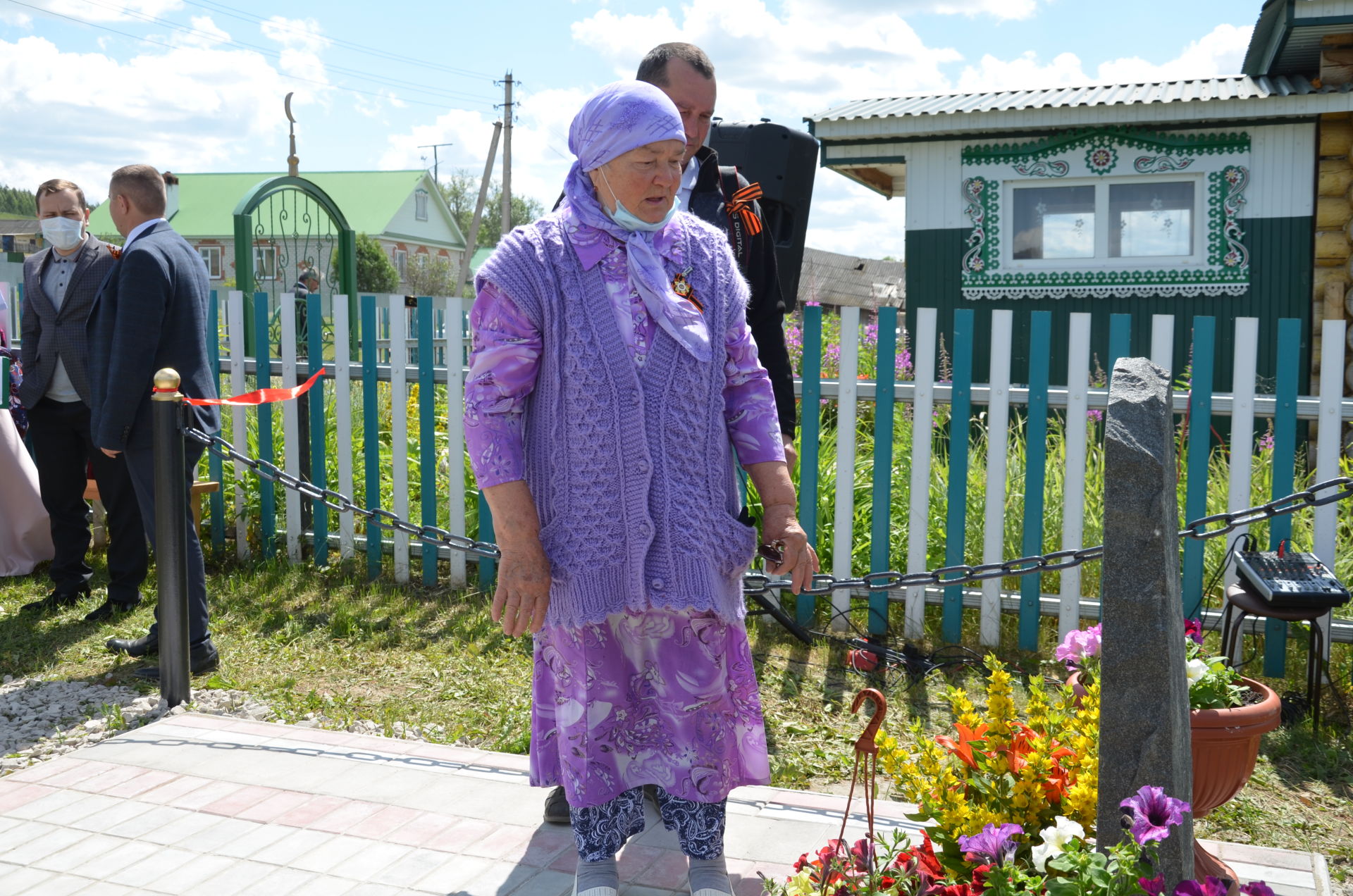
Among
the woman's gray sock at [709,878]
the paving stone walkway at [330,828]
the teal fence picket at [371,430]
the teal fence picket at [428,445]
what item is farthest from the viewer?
the teal fence picket at [371,430]

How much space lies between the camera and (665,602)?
2357 millimetres

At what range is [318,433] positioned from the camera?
6.27 m

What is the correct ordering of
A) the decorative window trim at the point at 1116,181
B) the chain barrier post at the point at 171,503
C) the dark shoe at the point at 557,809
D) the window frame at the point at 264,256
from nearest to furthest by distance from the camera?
1. the dark shoe at the point at 557,809
2. the chain barrier post at the point at 171,503
3. the decorative window trim at the point at 1116,181
4. the window frame at the point at 264,256

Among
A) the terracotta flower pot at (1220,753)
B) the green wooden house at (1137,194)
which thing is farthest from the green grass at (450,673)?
the green wooden house at (1137,194)

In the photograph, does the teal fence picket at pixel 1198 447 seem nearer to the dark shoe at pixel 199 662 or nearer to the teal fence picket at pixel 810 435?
the teal fence picket at pixel 810 435

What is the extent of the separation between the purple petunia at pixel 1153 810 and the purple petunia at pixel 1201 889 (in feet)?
0.28

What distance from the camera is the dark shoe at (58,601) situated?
5605 mm

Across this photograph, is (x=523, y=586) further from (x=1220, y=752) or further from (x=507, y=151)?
(x=507, y=151)

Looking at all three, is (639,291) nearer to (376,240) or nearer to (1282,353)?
(1282,353)

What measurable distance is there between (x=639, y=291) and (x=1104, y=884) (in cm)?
141

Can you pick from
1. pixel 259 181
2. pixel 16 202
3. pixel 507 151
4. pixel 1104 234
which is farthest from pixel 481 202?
pixel 16 202

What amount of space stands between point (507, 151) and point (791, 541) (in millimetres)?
40680

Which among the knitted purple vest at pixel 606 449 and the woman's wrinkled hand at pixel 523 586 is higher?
the knitted purple vest at pixel 606 449

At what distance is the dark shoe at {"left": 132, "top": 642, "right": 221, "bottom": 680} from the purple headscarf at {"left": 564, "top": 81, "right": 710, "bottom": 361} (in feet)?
10.2
